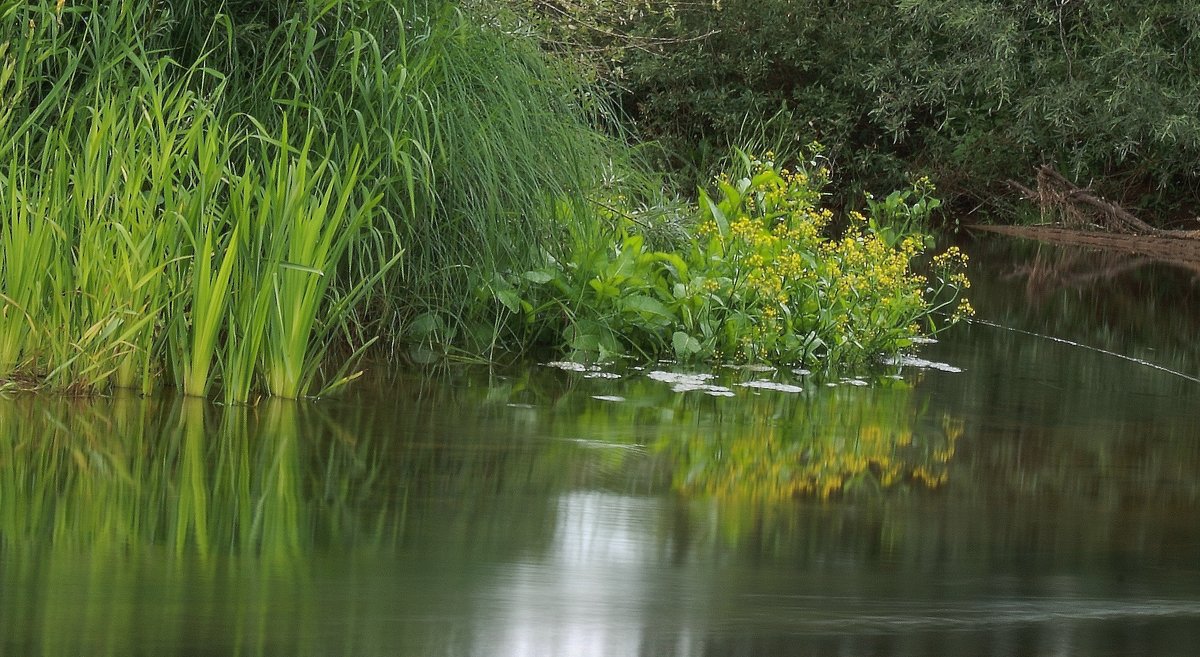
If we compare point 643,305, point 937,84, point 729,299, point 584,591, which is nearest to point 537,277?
point 643,305

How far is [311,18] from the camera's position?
4.43 metres

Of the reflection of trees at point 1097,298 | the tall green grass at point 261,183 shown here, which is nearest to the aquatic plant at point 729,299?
the tall green grass at point 261,183

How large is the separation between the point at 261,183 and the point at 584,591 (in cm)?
230

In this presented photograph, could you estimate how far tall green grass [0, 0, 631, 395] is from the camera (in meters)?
3.85

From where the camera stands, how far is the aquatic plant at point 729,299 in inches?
196

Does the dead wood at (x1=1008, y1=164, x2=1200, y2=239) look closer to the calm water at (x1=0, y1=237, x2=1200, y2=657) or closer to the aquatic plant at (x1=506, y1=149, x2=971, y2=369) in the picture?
the aquatic plant at (x1=506, y1=149, x2=971, y2=369)

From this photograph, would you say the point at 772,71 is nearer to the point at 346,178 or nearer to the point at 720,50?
the point at 720,50

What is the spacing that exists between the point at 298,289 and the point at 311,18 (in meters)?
0.98

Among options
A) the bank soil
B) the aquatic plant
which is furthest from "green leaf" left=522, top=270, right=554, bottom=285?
the bank soil

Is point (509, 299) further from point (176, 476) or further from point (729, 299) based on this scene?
point (176, 476)

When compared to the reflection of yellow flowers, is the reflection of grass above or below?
below

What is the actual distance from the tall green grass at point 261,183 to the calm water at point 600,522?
21 centimetres

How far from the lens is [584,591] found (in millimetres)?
2594

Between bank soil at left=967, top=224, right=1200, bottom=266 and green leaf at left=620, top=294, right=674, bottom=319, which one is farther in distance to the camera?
bank soil at left=967, top=224, right=1200, bottom=266
